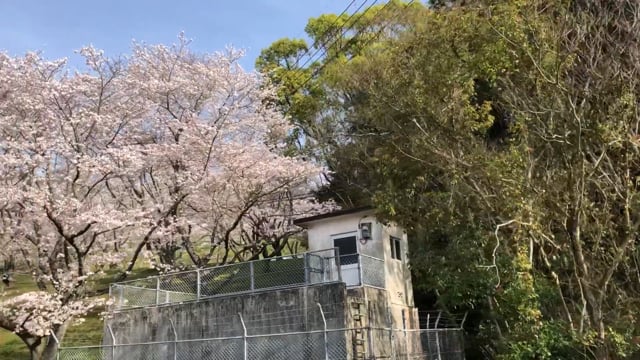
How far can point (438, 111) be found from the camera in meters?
11.5

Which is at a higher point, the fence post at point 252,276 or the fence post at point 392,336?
the fence post at point 252,276

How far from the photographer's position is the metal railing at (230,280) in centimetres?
1255

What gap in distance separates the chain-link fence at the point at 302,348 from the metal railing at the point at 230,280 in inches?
48.1

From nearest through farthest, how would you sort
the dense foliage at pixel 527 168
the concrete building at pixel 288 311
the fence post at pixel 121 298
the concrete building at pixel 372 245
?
the dense foliage at pixel 527 168 → the concrete building at pixel 288 311 → the fence post at pixel 121 298 → the concrete building at pixel 372 245

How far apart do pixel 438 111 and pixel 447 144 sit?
0.76 m

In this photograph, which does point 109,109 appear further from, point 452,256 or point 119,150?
point 452,256

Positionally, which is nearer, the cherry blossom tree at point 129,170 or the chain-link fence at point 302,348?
the chain-link fence at point 302,348

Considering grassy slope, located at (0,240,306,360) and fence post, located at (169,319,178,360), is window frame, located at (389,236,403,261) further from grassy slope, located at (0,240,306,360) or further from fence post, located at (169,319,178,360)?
fence post, located at (169,319,178,360)

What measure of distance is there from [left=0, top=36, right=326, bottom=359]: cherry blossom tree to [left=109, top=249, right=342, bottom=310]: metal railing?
0.92 meters

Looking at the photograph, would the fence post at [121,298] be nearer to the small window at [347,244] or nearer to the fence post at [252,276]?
the fence post at [252,276]

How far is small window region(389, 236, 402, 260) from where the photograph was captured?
53.0 feet

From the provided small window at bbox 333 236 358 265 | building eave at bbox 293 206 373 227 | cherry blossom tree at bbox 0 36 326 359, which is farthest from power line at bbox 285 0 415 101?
small window at bbox 333 236 358 265

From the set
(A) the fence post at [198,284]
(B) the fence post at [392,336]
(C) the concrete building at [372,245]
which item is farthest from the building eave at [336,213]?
(A) the fence post at [198,284]

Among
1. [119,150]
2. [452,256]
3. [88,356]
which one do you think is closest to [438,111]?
[452,256]
